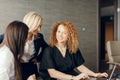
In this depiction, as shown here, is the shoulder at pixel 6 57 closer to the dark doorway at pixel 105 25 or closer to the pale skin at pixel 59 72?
the pale skin at pixel 59 72

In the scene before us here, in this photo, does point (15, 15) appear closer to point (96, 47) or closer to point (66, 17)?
point (66, 17)

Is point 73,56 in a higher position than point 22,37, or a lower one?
lower

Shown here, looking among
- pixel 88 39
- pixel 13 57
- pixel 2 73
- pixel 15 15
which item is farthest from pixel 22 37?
pixel 88 39

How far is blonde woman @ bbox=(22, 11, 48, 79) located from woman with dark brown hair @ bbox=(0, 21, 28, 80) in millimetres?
637

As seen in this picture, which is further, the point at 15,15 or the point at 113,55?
the point at 15,15

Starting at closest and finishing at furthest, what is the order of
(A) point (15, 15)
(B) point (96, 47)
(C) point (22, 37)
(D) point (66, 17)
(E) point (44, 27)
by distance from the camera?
1. (C) point (22, 37)
2. (A) point (15, 15)
3. (E) point (44, 27)
4. (D) point (66, 17)
5. (B) point (96, 47)

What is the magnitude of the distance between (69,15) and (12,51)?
19.3ft

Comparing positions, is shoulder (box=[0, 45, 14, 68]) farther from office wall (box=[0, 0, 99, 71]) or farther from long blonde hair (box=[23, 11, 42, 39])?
office wall (box=[0, 0, 99, 71])

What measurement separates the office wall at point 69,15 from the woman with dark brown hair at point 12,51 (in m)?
4.64

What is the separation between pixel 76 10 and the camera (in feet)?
25.1

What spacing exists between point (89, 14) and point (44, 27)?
5.40 ft

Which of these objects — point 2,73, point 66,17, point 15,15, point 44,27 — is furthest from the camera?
point 66,17

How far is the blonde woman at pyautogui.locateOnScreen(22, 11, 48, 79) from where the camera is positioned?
8.05ft

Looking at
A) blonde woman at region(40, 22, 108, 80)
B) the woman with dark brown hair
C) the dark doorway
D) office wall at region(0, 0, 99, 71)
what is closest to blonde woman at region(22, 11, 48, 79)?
blonde woman at region(40, 22, 108, 80)
